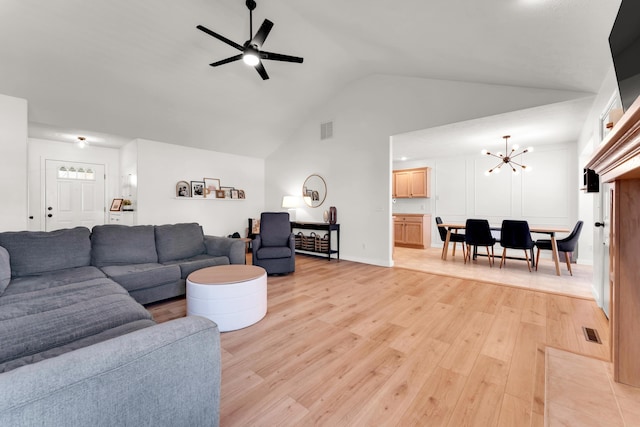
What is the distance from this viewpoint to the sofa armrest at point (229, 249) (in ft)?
11.8

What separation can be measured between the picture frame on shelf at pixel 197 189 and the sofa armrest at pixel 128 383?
5.36 meters

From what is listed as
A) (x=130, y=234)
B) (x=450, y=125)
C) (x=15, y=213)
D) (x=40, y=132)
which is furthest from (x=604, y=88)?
(x=40, y=132)

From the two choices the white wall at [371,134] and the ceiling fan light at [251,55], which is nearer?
the ceiling fan light at [251,55]

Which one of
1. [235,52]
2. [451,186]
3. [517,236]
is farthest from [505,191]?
[235,52]

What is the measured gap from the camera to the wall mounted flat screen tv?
1.35 meters

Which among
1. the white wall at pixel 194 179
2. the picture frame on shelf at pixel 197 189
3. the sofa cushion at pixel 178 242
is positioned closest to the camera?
the sofa cushion at pixel 178 242

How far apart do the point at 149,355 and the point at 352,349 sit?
5.11 ft

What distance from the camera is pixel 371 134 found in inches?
200

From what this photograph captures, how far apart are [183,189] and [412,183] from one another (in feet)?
18.9

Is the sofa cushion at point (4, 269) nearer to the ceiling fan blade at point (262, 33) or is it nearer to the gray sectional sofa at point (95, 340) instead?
the gray sectional sofa at point (95, 340)

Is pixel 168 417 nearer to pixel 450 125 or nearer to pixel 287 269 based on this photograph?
pixel 287 269

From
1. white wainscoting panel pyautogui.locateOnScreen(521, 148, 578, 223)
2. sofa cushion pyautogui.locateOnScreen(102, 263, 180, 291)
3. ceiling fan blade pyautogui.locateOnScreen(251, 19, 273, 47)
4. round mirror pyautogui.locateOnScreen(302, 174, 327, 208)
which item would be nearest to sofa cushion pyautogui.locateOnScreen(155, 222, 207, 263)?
sofa cushion pyautogui.locateOnScreen(102, 263, 180, 291)

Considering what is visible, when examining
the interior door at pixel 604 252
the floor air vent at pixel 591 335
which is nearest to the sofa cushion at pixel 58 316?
the floor air vent at pixel 591 335

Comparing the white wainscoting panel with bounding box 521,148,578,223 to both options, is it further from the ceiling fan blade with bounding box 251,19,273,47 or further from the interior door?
the ceiling fan blade with bounding box 251,19,273,47
